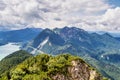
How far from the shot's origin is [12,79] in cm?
13375

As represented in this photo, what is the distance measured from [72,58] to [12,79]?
29.6 m

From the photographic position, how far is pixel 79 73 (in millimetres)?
138250

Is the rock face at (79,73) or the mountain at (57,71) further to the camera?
the rock face at (79,73)

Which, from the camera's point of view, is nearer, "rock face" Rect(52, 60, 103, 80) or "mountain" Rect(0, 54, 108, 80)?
"mountain" Rect(0, 54, 108, 80)

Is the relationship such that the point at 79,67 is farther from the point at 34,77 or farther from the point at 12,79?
the point at 12,79

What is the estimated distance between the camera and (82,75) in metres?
139

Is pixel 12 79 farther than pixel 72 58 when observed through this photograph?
No

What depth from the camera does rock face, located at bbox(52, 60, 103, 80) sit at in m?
137

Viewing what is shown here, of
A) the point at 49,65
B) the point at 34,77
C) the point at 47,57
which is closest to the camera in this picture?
the point at 34,77

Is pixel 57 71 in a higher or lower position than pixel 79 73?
higher

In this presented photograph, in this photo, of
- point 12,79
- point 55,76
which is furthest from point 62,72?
point 12,79

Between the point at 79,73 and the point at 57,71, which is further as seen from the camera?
the point at 79,73

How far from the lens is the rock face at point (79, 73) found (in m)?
137

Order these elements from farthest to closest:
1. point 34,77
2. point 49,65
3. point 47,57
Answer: point 47,57, point 49,65, point 34,77
